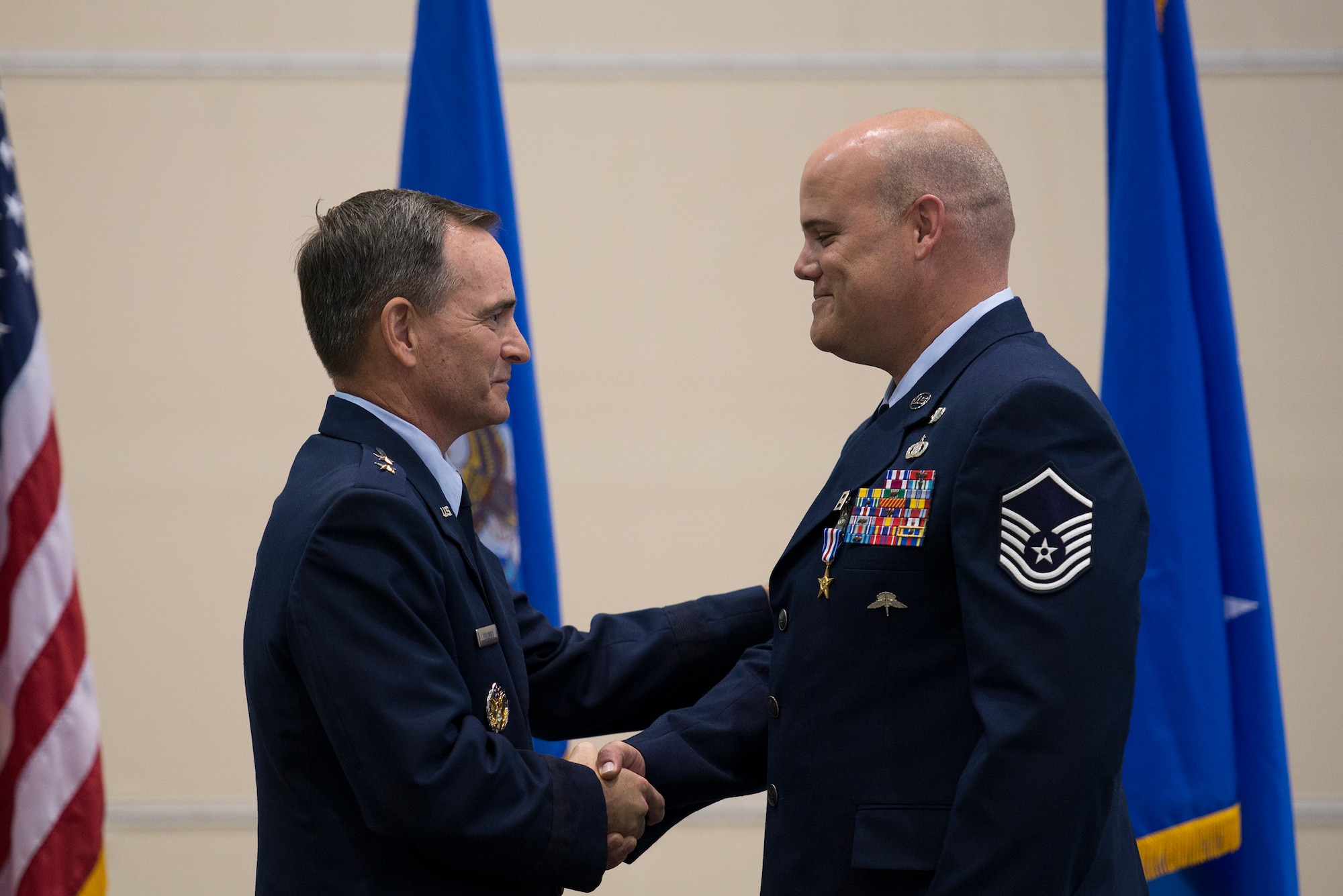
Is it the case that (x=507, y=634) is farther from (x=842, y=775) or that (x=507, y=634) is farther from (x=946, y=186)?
(x=946, y=186)

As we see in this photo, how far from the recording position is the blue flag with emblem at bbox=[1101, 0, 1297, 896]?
7.00ft

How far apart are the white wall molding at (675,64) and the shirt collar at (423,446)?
→ 6.51 feet

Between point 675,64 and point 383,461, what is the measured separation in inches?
84.5

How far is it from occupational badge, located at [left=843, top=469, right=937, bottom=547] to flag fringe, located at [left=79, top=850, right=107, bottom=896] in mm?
1683

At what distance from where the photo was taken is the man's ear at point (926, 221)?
146 centimetres

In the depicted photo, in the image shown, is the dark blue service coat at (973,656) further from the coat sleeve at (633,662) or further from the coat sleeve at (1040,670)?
the coat sleeve at (633,662)

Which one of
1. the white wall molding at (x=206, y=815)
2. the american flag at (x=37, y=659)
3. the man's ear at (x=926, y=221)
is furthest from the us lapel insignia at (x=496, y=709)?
the white wall molding at (x=206, y=815)

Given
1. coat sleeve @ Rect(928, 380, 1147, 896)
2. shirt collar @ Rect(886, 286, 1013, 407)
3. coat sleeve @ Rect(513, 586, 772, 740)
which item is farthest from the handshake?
shirt collar @ Rect(886, 286, 1013, 407)

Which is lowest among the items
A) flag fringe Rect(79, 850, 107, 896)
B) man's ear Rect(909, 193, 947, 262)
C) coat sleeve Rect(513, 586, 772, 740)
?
flag fringe Rect(79, 850, 107, 896)

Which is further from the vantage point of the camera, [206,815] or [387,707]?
[206,815]

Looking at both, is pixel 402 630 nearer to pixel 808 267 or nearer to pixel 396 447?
pixel 396 447

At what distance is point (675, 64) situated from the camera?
10.7 ft

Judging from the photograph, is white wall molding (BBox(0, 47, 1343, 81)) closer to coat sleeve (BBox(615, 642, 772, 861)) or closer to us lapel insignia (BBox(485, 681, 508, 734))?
coat sleeve (BBox(615, 642, 772, 861))

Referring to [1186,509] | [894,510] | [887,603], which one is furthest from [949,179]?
[1186,509]
